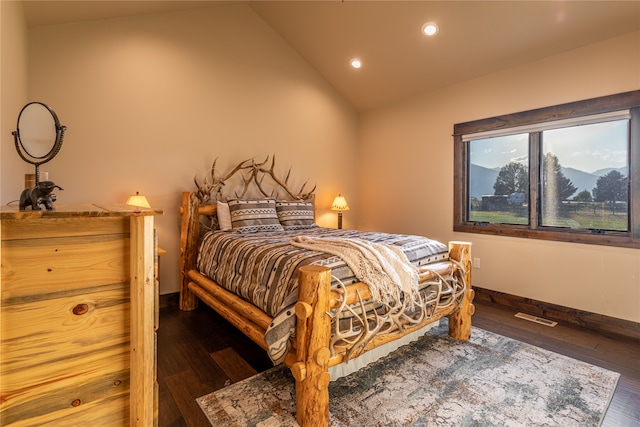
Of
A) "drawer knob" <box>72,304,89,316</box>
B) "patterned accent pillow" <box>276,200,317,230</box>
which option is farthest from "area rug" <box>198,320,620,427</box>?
"patterned accent pillow" <box>276,200,317,230</box>

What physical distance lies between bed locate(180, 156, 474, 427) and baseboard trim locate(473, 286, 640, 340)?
115 centimetres

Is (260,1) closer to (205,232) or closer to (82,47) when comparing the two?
(82,47)

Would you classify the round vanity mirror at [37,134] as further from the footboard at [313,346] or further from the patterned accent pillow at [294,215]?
the patterned accent pillow at [294,215]

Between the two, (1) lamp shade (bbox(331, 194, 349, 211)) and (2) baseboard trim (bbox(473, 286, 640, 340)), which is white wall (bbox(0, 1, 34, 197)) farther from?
(2) baseboard trim (bbox(473, 286, 640, 340))

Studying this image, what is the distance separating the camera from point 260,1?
3695 millimetres

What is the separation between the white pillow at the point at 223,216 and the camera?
3258 mm

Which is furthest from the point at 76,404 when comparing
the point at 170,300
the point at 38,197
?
the point at 170,300

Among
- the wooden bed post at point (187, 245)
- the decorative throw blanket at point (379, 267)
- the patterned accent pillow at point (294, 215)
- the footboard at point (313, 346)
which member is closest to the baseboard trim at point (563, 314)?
the decorative throw blanket at point (379, 267)

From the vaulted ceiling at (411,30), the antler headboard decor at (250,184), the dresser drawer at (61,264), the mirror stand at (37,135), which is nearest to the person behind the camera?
the dresser drawer at (61,264)

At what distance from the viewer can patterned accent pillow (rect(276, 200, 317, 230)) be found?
3.62 metres

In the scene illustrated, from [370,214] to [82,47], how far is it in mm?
3915

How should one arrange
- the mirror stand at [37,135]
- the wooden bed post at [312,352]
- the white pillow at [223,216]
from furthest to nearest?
the white pillow at [223,216]
the wooden bed post at [312,352]
the mirror stand at [37,135]

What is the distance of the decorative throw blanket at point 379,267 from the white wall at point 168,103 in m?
2.03

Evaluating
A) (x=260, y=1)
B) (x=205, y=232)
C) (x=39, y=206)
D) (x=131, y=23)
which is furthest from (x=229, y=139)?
(x=39, y=206)
